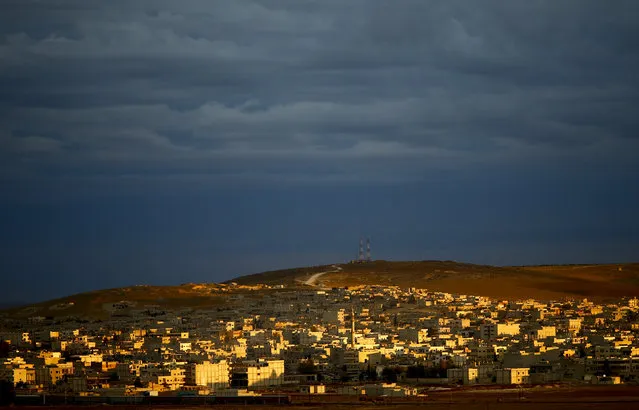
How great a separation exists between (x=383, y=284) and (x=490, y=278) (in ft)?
43.8

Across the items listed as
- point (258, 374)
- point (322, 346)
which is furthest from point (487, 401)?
point (322, 346)

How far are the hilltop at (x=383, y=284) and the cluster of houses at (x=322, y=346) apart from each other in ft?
14.1

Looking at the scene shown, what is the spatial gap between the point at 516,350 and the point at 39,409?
3119cm

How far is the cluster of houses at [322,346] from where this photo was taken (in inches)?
2908

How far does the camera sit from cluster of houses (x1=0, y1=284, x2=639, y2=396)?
242ft

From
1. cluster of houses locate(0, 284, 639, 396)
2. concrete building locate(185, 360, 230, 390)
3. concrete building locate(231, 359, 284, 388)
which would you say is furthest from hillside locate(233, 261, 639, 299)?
concrete building locate(185, 360, 230, 390)

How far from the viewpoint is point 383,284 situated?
490 ft

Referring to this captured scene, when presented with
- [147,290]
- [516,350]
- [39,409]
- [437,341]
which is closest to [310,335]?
[437,341]

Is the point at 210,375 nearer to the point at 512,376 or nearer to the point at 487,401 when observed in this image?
the point at 512,376

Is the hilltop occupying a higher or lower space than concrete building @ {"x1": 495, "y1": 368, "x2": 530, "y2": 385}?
higher

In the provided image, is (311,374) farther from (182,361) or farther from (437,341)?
(437,341)

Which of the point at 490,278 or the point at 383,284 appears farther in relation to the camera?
the point at 490,278

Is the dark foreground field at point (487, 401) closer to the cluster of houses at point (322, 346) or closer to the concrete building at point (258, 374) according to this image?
the cluster of houses at point (322, 346)

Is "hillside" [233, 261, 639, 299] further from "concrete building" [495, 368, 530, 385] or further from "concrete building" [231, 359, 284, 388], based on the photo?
"concrete building" [231, 359, 284, 388]
